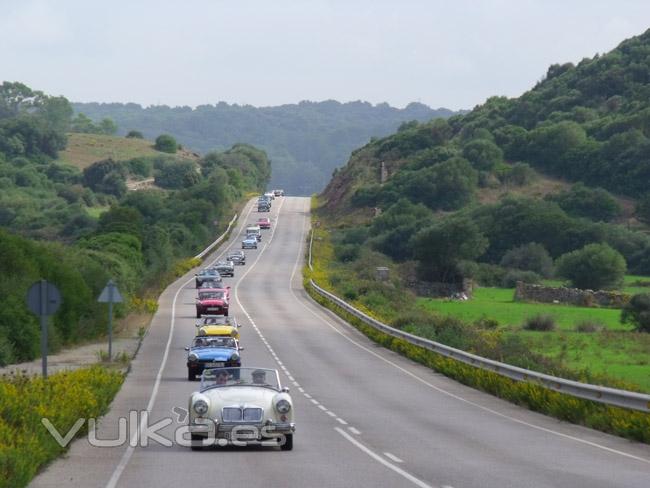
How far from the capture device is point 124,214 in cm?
9706

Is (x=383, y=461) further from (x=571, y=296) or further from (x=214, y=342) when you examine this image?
(x=571, y=296)

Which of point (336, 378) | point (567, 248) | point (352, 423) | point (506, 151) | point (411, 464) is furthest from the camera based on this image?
point (506, 151)

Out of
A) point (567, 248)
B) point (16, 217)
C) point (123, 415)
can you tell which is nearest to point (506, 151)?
point (567, 248)

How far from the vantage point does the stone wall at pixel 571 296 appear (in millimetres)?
78062

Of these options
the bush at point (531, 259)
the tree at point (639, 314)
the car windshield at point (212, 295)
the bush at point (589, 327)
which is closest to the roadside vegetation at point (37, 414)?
the car windshield at point (212, 295)

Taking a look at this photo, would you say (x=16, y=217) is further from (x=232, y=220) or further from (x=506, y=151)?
(x=506, y=151)

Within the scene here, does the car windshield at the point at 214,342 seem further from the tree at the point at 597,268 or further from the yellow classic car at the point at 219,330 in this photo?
the tree at the point at 597,268

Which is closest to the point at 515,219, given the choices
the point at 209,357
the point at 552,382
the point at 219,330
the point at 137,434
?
the point at 219,330

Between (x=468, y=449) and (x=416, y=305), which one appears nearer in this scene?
(x=468, y=449)

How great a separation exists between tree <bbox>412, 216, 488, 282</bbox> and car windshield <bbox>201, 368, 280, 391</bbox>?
73810mm

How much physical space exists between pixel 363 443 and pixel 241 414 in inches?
89.6

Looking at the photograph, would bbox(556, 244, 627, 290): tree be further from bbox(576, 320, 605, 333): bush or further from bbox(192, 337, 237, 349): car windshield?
bbox(192, 337, 237, 349): car windshield

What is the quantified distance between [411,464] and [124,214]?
82.4m

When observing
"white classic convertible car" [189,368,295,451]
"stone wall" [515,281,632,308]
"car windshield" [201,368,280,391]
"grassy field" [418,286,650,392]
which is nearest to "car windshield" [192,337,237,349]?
"grassy field" [418,286,650,392]
